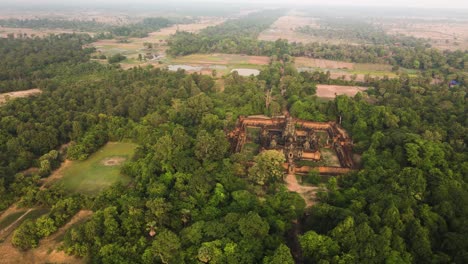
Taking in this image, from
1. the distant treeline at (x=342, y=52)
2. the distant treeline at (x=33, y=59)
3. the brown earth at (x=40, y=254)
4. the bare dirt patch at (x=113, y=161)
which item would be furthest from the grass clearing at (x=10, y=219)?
the distant treeline at (x=342, y=52)

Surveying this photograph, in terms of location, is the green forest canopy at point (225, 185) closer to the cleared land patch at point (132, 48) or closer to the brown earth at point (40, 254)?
the brown earth at point (40, 254)

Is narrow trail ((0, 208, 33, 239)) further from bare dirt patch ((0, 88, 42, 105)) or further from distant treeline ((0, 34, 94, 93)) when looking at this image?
distant treeline ((0, 34, 94, 93))

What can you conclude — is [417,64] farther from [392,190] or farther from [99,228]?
[99,228]

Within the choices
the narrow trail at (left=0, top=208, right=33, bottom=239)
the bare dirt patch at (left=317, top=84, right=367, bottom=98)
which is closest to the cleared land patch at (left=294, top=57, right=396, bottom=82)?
the bare dirt patch at (left=317, top=84, right=367, bottom=98)

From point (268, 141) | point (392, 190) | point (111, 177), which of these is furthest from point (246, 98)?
point (392, 190)

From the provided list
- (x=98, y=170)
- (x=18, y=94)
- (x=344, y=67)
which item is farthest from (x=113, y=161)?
(x=344, y=67)

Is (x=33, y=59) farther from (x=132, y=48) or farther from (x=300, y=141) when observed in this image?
(x=300, y=141)
